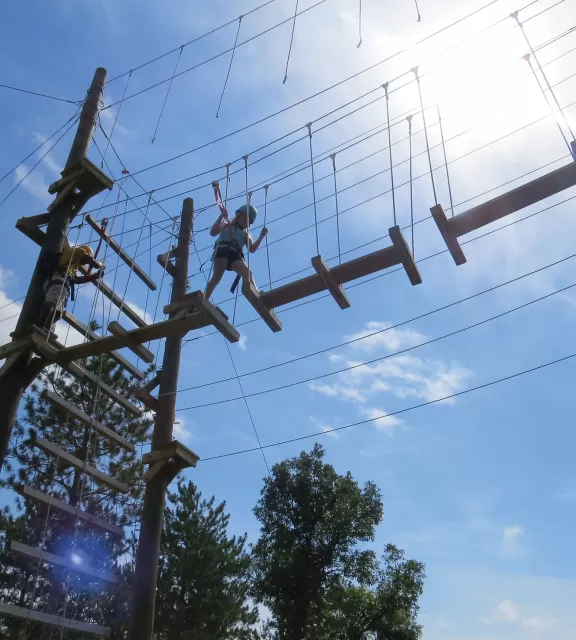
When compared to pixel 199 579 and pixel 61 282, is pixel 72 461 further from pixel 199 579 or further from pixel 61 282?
pixel 199 579

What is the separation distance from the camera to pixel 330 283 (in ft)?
15.2

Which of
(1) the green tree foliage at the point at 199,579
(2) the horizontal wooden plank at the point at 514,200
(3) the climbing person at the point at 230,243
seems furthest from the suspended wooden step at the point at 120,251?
(1) the green tree foliage at the point at 199,579

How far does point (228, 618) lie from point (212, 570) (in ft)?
3.53

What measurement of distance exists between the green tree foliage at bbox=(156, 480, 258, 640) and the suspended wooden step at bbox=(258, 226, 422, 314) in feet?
35.5

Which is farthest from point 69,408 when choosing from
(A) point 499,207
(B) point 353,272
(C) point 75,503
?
(C) point 75,503

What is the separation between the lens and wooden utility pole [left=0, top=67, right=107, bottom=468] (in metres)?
4.89

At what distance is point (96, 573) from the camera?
15.9 ft

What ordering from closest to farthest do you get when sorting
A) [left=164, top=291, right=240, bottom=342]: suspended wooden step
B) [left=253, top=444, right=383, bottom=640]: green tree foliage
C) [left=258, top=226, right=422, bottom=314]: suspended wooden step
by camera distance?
[left=258, top=226, right=422, bottom=314]: suspended wooden step, [left=164, top=291, right=240, bottom=342]: suspended wooden step, [left=253, top=444, right=383, bottom=640]: green tree foliage

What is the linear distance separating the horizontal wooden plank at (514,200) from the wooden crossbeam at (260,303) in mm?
1559

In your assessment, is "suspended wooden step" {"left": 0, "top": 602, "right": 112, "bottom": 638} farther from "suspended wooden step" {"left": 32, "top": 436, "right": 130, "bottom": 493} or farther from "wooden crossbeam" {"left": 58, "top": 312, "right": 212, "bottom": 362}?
"wooden crossbeam" {"left": 58, "top": 312, "right": 212, "bottom": 362}

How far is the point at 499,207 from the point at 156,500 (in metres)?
3.77

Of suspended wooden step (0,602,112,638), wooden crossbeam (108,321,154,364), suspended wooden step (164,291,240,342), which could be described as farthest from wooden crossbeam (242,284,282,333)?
suspended wooden step (0,602,112,638)

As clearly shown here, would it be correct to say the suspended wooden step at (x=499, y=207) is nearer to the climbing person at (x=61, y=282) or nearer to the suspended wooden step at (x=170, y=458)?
the suspended wooden step at (x=170, y=458)

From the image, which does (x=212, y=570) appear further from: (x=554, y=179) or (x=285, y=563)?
(x=554, y=179)
